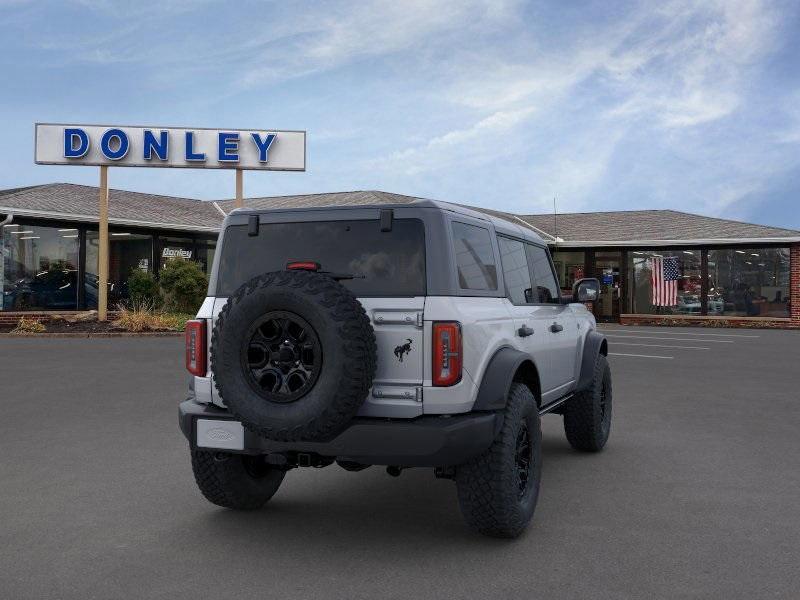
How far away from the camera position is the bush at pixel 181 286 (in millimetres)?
24484

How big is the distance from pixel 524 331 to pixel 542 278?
52.0 inches

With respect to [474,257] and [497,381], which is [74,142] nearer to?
[474,257]

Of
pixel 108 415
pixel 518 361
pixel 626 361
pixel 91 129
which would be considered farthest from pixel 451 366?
pixel 91 129

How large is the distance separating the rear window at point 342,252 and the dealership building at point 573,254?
21272mm

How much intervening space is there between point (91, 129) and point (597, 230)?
65.1 ft

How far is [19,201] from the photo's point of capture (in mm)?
25703

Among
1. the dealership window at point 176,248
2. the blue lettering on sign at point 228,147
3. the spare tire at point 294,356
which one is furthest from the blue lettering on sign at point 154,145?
the spare tire at point 294,356

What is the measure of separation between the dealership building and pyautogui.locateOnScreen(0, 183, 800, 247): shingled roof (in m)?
0.05

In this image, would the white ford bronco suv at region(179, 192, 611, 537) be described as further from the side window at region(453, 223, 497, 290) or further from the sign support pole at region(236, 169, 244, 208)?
the sign support pole at region(236, 169, 244, 208)

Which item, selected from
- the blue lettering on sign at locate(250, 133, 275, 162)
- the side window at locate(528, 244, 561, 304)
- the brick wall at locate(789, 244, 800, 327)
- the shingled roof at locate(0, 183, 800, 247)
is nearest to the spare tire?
the side window at locate(528, 244, 561, 304)

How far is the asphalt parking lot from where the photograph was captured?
13.1 ft

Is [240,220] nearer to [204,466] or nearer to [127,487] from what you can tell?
[204,466]

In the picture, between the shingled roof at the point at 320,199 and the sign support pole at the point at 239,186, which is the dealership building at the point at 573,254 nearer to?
the shingled roof at the point at 320,199

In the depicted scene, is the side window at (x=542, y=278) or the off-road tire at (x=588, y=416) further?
the off-road tire at (x=588, y=416)
